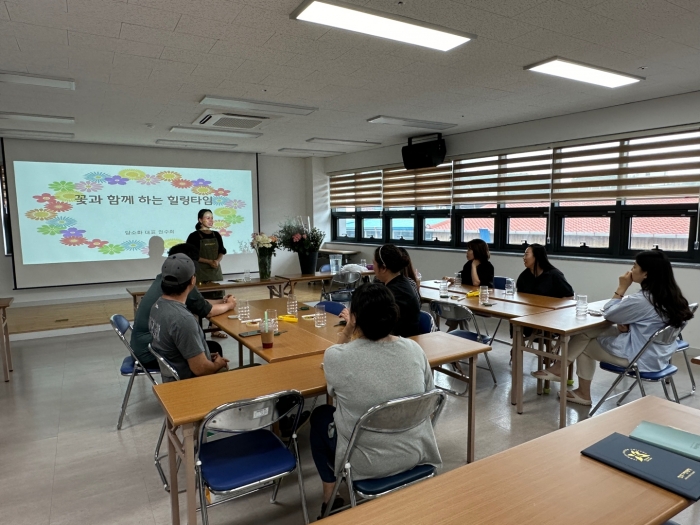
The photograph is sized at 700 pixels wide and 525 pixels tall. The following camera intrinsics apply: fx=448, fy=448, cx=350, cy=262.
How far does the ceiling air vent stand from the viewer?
5.64 meters

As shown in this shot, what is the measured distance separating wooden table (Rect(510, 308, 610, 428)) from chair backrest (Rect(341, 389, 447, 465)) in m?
1.75

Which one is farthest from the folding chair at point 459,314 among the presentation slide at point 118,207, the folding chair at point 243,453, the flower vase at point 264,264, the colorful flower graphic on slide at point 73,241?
the colorful flower graphic on slide at point 73,241

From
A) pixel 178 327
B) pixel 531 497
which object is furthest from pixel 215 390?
pixel 531 497

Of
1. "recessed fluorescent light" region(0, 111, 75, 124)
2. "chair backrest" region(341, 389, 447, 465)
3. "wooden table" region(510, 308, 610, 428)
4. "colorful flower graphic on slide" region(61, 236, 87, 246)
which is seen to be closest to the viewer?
"chair backrest" region(341, 389, 447, 465)

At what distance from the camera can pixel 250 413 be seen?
6.11 feet

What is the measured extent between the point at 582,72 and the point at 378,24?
7.11ft

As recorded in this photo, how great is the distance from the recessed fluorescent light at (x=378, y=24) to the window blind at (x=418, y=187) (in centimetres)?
431

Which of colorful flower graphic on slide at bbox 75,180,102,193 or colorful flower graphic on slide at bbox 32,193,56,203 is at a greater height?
colorful flower graphic on slide at bbox 75,180,102,193

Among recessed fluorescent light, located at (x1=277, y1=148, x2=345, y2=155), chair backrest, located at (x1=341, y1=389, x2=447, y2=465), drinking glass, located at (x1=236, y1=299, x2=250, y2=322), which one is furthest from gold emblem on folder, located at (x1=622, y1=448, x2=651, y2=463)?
recessed fluorescent light, located at (x1=277, y1=148, x2=345, y2=155)

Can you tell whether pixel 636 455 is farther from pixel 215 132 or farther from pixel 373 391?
pixel 215 132

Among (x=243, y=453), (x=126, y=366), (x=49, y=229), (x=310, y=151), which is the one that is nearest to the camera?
(x=243, y=453)

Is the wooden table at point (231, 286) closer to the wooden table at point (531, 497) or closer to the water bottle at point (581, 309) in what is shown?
the water bottle at point (581, 309)

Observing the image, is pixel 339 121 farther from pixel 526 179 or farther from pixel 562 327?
pixel 562 327

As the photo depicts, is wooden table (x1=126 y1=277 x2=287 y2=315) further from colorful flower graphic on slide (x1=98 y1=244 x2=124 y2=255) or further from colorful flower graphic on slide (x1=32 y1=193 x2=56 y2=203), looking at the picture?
colorful flower graphic on slide (x1=32 y1=193 x2=56 y2=203)
